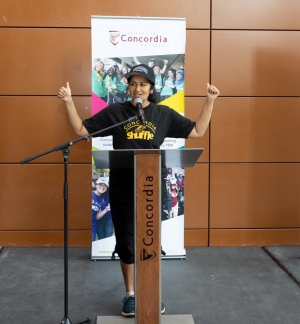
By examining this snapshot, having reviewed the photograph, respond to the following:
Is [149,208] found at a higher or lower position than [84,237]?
higher

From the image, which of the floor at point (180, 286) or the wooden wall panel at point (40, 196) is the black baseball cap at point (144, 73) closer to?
the floor at point (180, 286)

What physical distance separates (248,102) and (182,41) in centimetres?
98

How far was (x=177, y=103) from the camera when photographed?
3.78 meters

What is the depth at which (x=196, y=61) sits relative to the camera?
4.17 m

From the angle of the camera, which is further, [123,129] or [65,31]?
[65,31]

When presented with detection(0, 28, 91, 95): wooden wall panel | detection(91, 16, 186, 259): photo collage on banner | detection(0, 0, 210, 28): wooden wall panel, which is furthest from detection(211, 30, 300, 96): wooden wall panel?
detection(0, 28, 91, 95): wooden wall panel

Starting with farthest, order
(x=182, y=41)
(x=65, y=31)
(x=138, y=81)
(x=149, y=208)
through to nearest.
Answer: (x=65, y=31) → (x=182, y=41) → (x=138, y=81) → (x=149, y=208)

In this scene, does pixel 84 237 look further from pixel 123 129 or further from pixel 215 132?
pixel 123 129

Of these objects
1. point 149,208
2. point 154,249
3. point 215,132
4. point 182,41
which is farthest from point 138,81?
point 215,132

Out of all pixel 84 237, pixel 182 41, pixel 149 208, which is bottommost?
pixel 84 237

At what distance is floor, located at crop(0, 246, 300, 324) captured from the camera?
2809mm

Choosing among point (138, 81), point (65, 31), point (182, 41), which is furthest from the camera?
point (65, 31)

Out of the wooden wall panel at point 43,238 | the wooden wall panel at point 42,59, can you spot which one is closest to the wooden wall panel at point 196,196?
the wooden wall panel at point 43,238

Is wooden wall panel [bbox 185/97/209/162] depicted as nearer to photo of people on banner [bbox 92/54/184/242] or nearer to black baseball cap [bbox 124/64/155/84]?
photo of people on banner [bbox 92/54/184/242]
